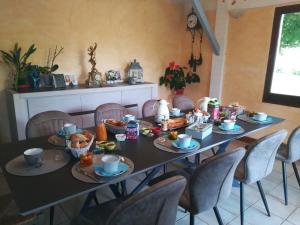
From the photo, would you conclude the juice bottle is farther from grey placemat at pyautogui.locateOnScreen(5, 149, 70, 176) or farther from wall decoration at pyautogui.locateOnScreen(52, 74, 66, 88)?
wall decoration at pyautogui.locateOnScreen(52, 74, 66, 88)

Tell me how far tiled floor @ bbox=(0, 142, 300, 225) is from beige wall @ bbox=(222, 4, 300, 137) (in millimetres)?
1326

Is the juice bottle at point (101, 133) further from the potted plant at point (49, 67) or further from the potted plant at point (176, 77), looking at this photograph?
the potted plant at point (176, 77)

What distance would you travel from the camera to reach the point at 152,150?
1604 mm

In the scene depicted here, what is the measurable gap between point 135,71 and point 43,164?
270cm

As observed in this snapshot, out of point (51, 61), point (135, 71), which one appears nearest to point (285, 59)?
point (135, 71)

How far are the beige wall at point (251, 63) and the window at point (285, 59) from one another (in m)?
0.08

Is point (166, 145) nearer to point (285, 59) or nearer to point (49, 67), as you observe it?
point (49, 67)

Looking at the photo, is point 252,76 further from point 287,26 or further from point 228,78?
point 287,26

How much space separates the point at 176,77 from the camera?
14.4 ft

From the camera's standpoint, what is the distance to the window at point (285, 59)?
3252 mm

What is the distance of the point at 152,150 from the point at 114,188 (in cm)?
40

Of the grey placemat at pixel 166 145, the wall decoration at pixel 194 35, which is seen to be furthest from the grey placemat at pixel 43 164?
the wall decoration at pixel 194 35

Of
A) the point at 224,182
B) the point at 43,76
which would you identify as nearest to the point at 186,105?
the point at 224,182

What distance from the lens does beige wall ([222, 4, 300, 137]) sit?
3449mm
